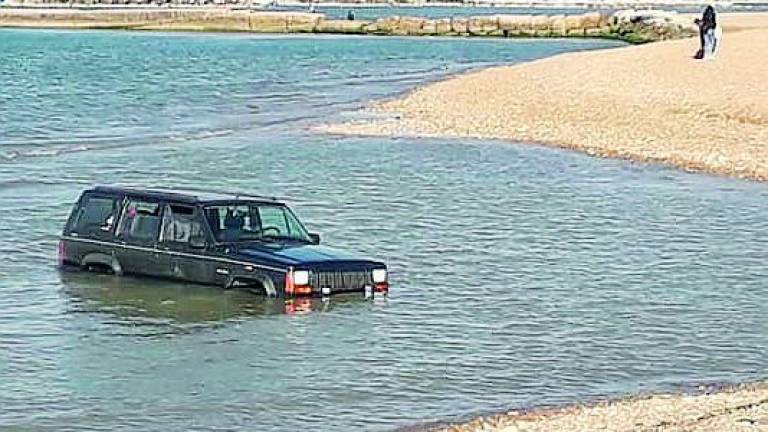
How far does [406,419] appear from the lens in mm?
13047

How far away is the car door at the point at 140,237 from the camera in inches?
727

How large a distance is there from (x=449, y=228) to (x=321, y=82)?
4284 cm

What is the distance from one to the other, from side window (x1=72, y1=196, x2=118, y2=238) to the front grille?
2876 millimetres

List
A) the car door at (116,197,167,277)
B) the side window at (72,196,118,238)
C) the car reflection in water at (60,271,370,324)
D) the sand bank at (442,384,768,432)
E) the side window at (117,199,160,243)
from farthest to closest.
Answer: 1. the side window at (72,196,118,238)
2. the side window at (117,199,160,243)
3. the car door at (116,197,167,277)
4. the car reflection in water at (60,271,370,324)
5. the sand bank at (442,384,768,432)

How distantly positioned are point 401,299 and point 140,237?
2931 mm

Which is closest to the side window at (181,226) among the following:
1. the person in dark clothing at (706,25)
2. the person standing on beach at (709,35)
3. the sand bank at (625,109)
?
the sand bank at (625,109)

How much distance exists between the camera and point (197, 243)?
18.2 meters

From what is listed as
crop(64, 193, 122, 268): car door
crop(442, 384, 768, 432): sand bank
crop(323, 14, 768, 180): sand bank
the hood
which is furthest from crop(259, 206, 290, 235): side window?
crop(323, 14, 768, 180): sand bank

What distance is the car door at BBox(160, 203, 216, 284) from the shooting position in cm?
1795

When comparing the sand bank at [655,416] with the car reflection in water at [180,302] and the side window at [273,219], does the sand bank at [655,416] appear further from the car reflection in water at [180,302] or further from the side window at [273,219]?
the side window at [273,219]

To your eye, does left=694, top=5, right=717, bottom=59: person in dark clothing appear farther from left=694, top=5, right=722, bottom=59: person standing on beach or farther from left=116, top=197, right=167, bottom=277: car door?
left=116, top=197, right=167, bottom=277: car door

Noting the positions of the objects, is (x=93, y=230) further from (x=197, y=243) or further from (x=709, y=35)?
(x=709, y=35)

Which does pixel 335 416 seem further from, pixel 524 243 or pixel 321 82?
pixel 321 82

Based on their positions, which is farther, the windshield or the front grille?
the windshield
